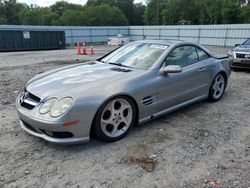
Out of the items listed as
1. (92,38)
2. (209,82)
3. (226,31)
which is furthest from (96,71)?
(92,38)

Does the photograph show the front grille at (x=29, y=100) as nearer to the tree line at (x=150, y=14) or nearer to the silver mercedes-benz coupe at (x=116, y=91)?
the silver mercedes-benz coupe at (x=116, y=91)

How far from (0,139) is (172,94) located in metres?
2.81

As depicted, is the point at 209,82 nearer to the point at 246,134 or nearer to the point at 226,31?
the point at 246,134

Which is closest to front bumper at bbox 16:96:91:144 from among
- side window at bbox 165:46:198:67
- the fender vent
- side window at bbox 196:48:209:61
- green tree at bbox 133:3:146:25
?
the fender vent

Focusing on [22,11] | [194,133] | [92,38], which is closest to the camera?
[194,133]

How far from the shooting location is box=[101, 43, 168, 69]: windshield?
13.6ft

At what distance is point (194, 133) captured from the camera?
3.85m

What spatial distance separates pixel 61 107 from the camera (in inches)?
121

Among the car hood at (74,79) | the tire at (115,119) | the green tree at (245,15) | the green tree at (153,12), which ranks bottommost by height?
the tire at (115,119)

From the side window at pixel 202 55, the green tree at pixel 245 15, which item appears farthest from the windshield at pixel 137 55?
the green tree at pixel 245 15

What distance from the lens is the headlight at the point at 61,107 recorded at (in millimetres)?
3029

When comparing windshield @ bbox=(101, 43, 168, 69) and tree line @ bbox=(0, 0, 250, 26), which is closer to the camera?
windshield @ bbox=(101, 43, 168, 69)

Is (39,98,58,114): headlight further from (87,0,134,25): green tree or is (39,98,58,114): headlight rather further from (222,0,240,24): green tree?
(87,0,134,25): green tree

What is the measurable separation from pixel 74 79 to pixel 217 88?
3.34m
